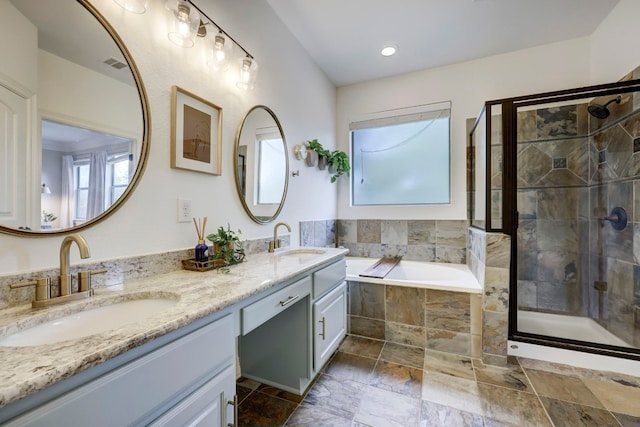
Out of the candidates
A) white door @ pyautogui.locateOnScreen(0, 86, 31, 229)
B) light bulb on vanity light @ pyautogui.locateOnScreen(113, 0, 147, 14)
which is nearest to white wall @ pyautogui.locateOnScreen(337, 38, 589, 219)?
light bulb on vanity light @ pyautogui.locateOnScreen(113, 0, 147, 14)

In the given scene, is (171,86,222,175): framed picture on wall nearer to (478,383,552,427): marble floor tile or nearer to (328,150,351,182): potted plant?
(328,150,351,182): potted plant

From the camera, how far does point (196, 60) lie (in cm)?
145

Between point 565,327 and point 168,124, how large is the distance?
3325 millimetres

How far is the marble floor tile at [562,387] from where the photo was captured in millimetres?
1568

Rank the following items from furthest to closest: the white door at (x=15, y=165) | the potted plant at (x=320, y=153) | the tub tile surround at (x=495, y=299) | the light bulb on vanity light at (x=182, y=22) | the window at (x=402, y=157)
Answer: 1. the window at (x=402, y=157)
2. the potted plant at (x=320, y=153)
3. the tub tile surround at (x=495, y=299)
4. the light bulb on vanity light at (x=182, y=22)
5. the white door at (x=15, y=165)

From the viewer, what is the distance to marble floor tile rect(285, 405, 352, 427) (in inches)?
55.4

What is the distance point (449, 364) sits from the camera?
6.39 feet

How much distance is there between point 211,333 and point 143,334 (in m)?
0.24

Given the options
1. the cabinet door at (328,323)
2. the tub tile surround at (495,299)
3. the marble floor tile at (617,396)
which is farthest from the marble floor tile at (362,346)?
the marble floor tile at (617,396)

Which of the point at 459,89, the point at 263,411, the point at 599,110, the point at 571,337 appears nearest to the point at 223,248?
the point at 263,411

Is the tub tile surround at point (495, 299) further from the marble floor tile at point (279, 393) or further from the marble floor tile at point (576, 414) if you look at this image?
the marble floor tile at point (279, 393)

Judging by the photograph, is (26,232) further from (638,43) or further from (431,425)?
(638,43)

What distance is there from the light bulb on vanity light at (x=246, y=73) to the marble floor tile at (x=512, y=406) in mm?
2386

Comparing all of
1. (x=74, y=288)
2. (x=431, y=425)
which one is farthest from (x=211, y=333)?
(x=431, y=425)
